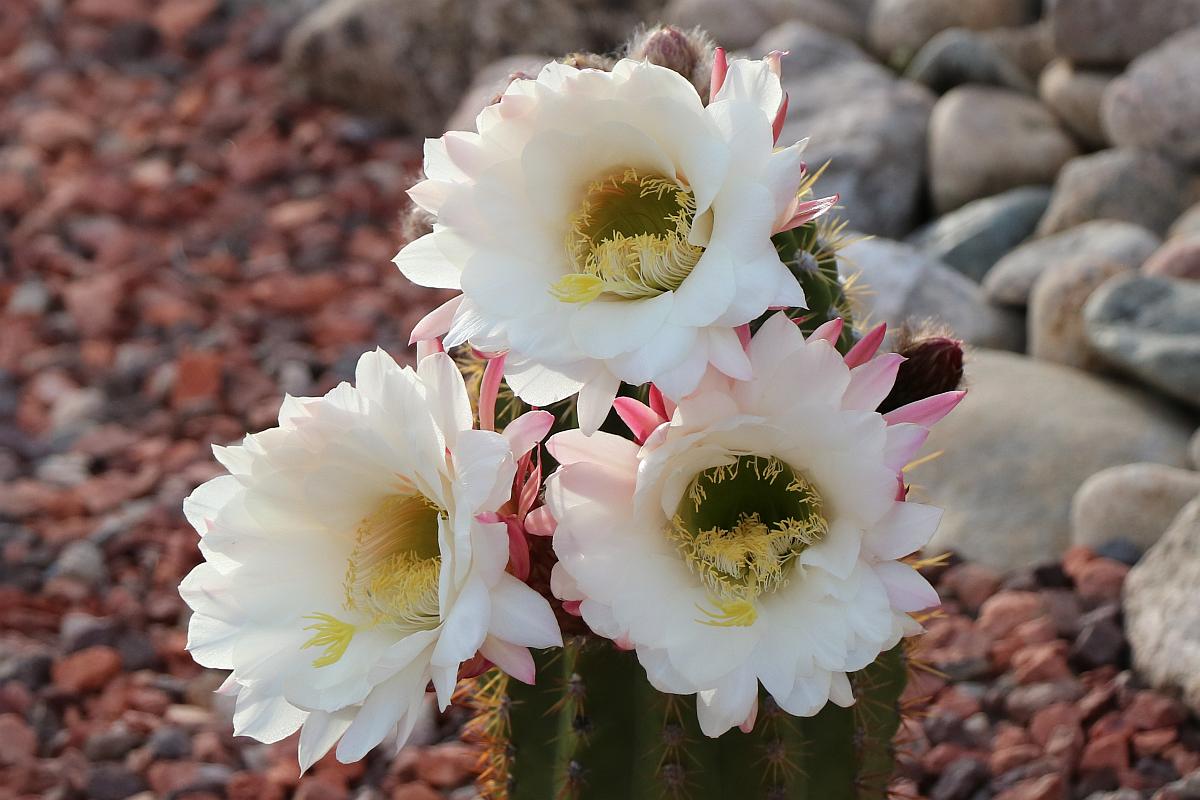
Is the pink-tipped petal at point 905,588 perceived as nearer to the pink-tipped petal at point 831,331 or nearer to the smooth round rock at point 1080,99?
the pink-tipped petal at point 831,331

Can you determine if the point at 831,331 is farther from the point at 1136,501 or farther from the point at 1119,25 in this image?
the point at 1119,25

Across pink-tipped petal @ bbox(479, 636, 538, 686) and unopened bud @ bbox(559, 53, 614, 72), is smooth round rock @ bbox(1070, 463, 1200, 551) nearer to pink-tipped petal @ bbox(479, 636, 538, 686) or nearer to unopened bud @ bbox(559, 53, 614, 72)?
unopened bud @ bbox(559, 53, 614, 72)

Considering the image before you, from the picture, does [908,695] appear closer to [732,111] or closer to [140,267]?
[732,111]

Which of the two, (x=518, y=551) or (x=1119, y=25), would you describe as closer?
(x=518, y=551)

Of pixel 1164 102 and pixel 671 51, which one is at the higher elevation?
pixel 671 51

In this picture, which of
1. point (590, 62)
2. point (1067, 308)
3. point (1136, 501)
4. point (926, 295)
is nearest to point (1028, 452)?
point (1136, 501)

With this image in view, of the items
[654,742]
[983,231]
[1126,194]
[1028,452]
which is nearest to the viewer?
[654,742]

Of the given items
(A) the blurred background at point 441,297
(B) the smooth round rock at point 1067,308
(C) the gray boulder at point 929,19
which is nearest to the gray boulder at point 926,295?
(A) the blurred background at point 441,297
